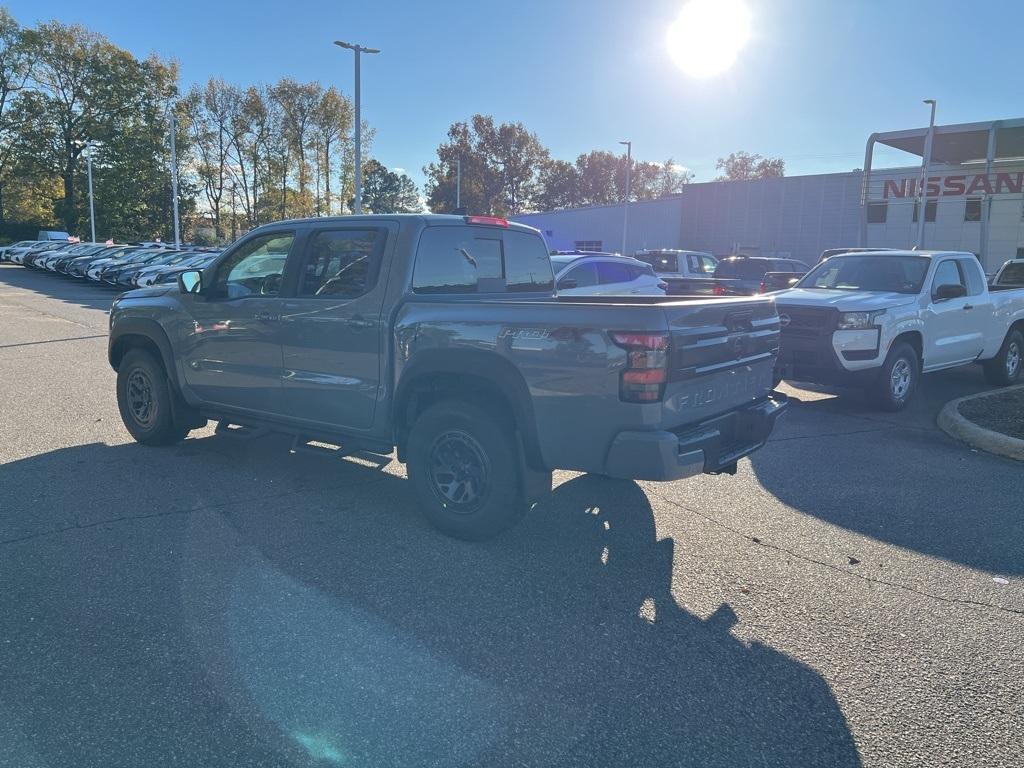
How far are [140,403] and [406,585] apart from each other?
3.91 meters

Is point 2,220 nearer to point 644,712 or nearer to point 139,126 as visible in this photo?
point 139,126

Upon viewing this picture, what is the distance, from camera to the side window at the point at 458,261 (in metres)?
4.83

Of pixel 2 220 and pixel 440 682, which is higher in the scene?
A: pixel 2 220

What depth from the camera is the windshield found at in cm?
898

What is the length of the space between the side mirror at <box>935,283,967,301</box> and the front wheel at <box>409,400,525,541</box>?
693 cm

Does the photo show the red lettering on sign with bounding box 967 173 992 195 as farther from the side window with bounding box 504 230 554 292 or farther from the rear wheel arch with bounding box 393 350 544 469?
the rear wheel arch with bounding box 393 350 544 469

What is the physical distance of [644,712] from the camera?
288cm

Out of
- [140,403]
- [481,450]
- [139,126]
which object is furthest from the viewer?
[139,126]

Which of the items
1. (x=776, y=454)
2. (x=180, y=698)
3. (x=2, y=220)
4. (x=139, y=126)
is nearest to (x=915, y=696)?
(x=180, y=698)

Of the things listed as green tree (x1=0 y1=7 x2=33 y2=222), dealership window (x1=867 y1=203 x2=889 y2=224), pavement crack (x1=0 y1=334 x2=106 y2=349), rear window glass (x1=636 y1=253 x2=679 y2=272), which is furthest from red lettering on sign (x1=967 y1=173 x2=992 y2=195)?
green tree (x1=0 y1=7 x2=33 y2=222)

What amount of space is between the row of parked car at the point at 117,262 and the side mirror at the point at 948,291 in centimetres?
1677

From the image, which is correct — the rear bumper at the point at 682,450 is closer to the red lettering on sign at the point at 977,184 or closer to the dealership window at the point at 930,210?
the red lettering on sign at the point at 977,184

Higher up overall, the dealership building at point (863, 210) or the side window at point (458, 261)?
the dealership building at point (863, 210)

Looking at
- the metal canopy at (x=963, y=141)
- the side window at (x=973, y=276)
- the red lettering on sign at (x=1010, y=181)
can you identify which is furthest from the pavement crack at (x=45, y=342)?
the red lettering on sign at (x=1010, y=181)
